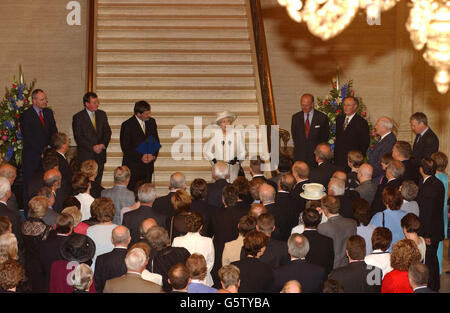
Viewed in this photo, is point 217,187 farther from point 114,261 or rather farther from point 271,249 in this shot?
point 114,261

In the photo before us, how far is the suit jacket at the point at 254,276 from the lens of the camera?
668 cm

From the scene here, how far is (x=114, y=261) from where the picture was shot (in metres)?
6.96

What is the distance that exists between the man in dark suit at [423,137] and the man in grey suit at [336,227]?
11.4 ft

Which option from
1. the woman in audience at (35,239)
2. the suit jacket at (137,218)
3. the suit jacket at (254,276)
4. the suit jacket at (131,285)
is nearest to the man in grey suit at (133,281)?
the suit jacket at (131,285)

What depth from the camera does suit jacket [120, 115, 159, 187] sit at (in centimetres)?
1261

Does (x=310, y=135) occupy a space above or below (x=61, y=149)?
above

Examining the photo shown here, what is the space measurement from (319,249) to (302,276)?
0.82m

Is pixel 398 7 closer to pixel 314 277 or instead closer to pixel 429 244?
pixel 429 244

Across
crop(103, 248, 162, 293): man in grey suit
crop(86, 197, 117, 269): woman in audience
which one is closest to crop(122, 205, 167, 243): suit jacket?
crop(86, 197, 117, 269): woman in audience

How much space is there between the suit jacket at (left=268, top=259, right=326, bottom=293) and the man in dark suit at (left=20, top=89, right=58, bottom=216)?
6.85 m

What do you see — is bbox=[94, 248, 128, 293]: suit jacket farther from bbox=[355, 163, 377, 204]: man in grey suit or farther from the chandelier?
bbox=[355, 163, 377, 204]: man in grey suit

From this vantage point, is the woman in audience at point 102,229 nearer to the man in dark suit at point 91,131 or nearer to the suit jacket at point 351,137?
the man in dark suit at point 91,131

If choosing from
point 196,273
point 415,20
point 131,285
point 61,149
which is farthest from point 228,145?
point 415,20

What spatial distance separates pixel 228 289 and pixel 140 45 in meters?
10.1
